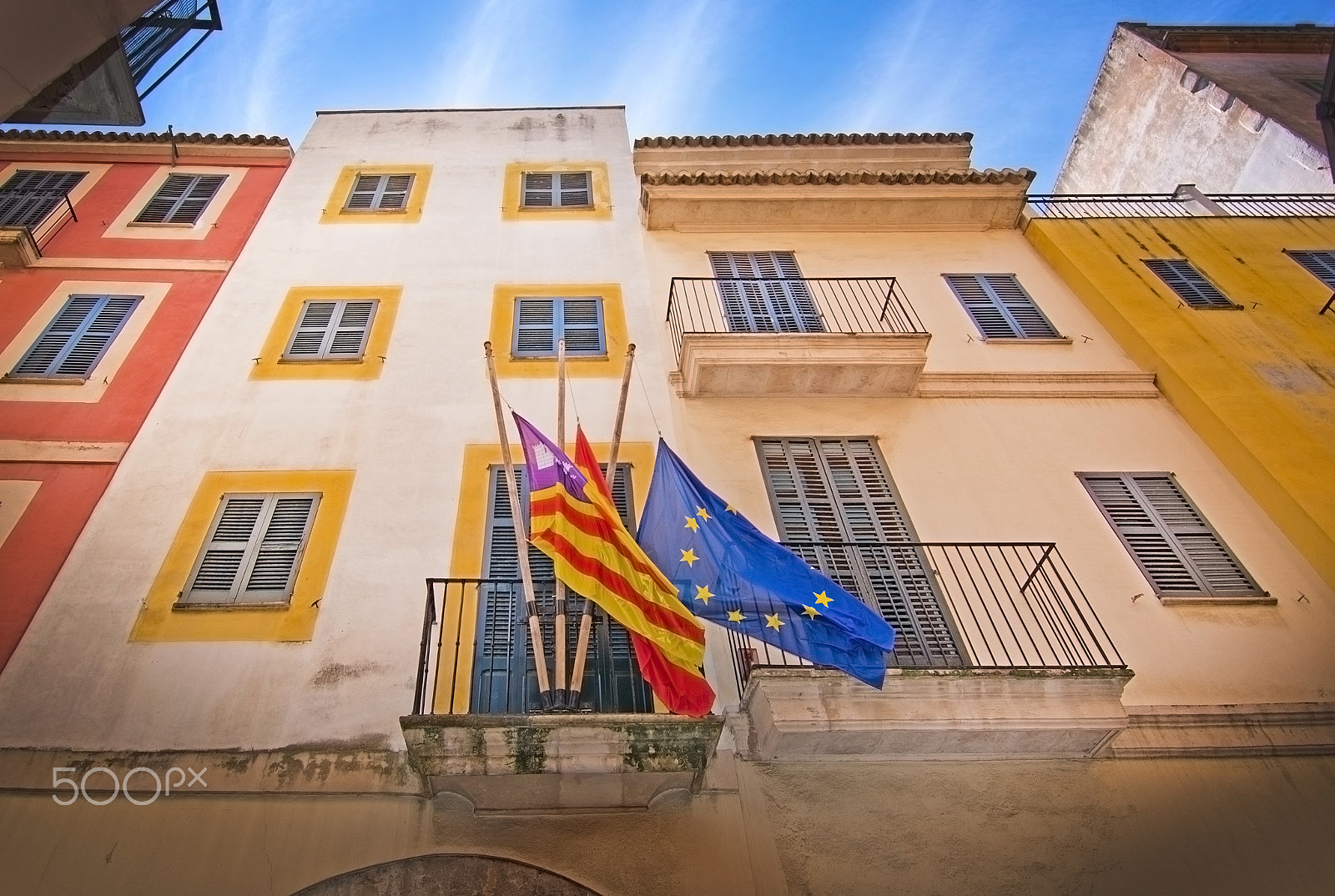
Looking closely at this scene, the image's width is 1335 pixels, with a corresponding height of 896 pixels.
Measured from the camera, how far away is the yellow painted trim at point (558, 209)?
1527cm

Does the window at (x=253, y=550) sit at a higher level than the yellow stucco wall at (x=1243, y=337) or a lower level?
lower

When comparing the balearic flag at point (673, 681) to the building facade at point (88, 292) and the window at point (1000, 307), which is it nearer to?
the building facade at point (88, 292)

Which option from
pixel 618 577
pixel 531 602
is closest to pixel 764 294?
pixel 618 577

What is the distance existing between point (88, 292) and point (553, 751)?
10.2 meters

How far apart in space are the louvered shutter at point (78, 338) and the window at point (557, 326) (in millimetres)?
5101

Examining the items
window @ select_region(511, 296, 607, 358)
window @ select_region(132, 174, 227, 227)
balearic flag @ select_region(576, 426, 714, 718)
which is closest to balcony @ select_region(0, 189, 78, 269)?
window @ select_region(132, 174, 227, 227)

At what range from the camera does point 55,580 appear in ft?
29.1

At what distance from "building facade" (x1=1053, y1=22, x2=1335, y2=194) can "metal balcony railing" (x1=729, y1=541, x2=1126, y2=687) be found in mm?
13619

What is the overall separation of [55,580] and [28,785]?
2.30 m

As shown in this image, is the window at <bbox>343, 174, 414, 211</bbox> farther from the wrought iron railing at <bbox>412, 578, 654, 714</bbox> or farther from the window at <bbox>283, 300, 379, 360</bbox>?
the wrought iron railing at <bbox>412, 578, 654, 714</bbox>

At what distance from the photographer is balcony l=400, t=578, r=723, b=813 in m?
6.88

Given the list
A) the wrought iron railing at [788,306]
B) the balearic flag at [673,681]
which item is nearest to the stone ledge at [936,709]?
the balearic flag at [673,681]

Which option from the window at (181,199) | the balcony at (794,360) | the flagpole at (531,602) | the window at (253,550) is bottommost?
the flagpole at (531,602)

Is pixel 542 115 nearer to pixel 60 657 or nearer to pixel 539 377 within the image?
pixel 539 377
